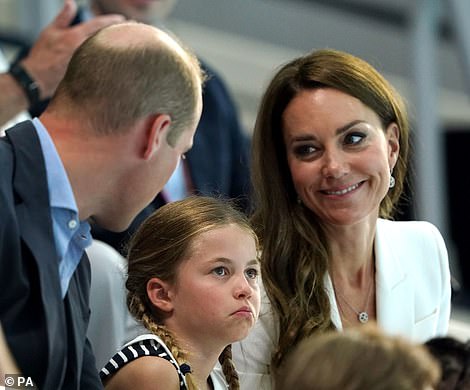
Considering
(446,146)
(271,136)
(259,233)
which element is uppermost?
(271,136)

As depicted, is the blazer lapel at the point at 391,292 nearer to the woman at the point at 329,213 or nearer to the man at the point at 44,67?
the woman at the point at 329,213

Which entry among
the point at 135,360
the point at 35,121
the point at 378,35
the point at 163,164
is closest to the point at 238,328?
the point at 135,360

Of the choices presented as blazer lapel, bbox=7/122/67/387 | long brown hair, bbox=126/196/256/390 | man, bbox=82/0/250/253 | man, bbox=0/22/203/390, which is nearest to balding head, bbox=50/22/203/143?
man, bbox=0/22/203/390

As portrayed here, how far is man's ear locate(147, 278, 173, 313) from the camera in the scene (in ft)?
8.17

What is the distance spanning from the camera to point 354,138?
8.79 ft

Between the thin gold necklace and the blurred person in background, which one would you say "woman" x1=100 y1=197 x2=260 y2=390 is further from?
the blurred person in background

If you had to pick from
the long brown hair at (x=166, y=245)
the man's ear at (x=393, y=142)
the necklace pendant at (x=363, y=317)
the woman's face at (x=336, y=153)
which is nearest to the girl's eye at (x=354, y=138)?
the woman's face at (x=336, y=153)

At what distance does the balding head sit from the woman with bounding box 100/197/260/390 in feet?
0.99

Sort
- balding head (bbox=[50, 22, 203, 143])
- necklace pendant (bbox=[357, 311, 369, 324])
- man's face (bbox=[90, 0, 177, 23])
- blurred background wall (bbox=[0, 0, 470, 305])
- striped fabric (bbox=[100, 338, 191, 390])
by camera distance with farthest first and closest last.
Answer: blurred background wall (bbox=[0, 0, 470, 305]) < man's face (bbox=[90, 0, 177, 23]) < necklace pendant (bbox=[357, 311, 369, 324]) < striped fabric (bbox=[100, 338, 191, 390]) < balding head (bbox=[50, 22, 203, 143])

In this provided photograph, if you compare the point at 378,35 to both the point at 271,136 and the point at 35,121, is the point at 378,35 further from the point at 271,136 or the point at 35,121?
the point at 35,121

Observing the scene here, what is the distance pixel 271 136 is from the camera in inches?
109

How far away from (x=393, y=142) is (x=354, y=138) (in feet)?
0.55

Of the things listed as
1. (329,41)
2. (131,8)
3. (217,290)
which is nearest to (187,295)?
(217,290)

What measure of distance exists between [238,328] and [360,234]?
504 mm
